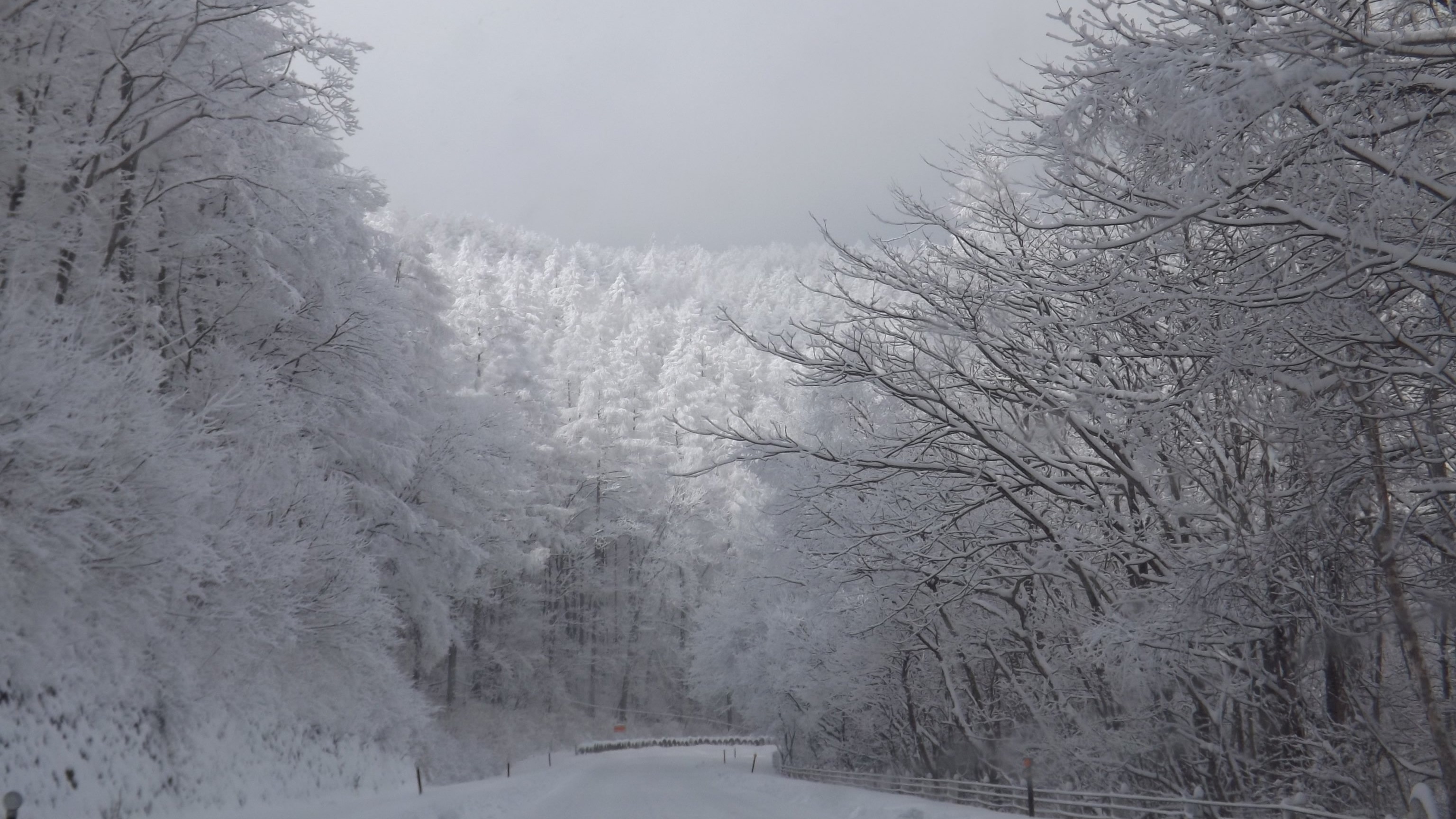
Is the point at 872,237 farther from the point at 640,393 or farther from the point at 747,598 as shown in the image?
the point at 640,393

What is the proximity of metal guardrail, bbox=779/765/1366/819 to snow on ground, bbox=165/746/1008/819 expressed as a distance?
67cm

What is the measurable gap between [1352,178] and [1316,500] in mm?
2040

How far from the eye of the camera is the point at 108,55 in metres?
13.9

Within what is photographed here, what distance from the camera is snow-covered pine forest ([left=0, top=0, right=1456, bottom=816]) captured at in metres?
5.29

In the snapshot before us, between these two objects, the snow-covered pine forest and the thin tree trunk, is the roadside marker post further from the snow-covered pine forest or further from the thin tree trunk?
the thin tree trunk

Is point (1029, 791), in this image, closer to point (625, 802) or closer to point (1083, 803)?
point (1083, 803)

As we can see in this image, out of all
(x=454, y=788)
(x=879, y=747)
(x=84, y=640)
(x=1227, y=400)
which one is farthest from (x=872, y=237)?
(x=879, y=747)

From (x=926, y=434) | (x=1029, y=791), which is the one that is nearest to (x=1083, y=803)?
(x=1029, y=791)

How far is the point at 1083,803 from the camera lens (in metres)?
10.7

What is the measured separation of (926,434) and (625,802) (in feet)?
37.7

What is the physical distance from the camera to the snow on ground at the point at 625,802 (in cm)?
1344

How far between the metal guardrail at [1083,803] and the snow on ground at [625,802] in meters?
0.67

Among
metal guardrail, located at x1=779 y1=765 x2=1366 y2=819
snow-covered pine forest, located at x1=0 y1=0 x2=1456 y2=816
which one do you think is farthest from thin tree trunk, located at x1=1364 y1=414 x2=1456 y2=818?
metal guardrail, located at x1=779 y1=765 x2=1366 y2=819

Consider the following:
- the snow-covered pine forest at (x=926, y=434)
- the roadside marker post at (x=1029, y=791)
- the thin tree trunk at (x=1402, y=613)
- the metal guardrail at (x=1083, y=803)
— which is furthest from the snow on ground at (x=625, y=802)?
the thin tree trunk at (x=1402, y=613)
